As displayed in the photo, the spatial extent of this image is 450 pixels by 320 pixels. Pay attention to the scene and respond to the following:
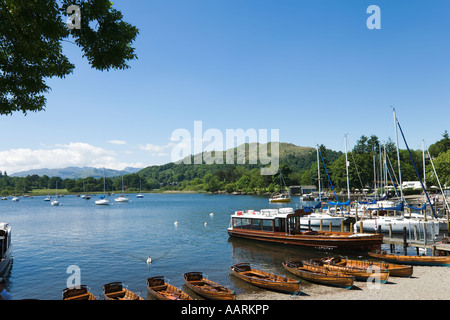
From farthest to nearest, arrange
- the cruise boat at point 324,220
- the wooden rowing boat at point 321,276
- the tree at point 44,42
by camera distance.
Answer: the cruise boat at point 324,220
the wooden rowing boat at point 321,276
the tree at point 44,42

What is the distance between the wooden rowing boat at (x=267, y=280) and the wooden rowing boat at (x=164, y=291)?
5.92 metres

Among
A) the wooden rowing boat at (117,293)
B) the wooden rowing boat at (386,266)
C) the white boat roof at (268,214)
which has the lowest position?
the wooden rowing boat at (117,293)

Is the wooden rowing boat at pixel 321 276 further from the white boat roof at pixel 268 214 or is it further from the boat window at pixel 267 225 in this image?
the boat window at pixel 267 225

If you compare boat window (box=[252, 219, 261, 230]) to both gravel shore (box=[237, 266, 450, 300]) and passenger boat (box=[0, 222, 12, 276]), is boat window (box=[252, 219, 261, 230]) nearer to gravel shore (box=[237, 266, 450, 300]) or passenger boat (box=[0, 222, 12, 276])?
gravel shore (box=[237, 266, 450, 300])

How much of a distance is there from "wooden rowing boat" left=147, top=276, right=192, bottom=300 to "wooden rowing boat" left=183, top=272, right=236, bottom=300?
1.41m

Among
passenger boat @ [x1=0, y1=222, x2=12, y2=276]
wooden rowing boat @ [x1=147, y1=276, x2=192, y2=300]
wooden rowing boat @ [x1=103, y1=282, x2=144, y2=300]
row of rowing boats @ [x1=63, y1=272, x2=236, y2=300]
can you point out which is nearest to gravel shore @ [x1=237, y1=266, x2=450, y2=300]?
row of rowing boats @ [x1=63, y1=272, x2=236, y2=300]

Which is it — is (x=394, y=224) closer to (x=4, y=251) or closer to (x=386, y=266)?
(x=386, y=266)

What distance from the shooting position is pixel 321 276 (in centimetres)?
2344

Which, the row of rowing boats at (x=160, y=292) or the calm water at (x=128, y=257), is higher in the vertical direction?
the row of rowing boats at (x=160, y=292)

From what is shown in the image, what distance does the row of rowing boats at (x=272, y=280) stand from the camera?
67.9 feet

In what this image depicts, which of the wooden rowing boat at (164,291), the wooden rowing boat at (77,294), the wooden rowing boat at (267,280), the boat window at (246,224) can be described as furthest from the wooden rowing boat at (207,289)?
the boat window at (246,224)

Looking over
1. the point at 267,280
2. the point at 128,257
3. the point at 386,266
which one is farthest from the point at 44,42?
the point at 128,257

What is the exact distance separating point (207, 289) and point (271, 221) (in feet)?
67.4

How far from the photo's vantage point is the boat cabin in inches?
1517
